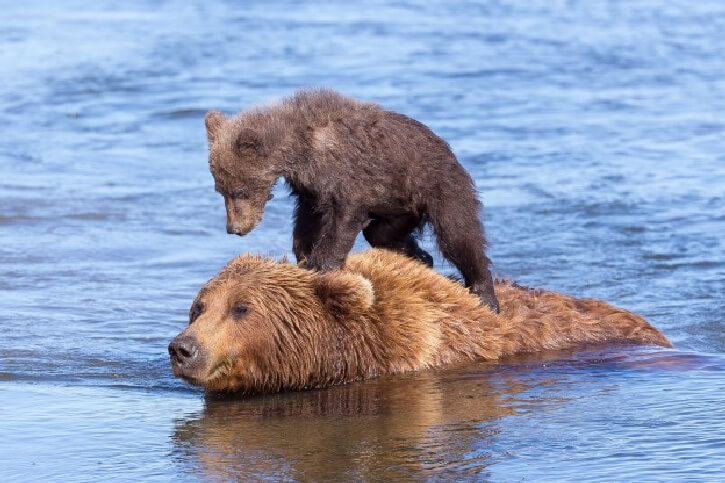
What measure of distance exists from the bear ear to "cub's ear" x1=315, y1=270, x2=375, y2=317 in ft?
2.94

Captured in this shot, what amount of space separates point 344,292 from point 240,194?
38.5 inches

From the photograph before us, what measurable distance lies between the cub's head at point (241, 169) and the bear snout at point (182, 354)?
1.12 metres

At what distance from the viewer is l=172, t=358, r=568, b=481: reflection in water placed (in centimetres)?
677

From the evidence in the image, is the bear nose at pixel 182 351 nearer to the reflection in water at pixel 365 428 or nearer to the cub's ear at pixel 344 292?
the reflection in water at pixel 365 428

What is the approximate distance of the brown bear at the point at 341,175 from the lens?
8523 mm

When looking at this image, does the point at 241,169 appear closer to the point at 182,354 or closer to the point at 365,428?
the point at 182,354

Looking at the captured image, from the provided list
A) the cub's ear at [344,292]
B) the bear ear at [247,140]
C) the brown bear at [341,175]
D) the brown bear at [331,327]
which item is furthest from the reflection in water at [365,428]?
the bear ear at [247,140]

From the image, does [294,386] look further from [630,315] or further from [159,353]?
[630,315]

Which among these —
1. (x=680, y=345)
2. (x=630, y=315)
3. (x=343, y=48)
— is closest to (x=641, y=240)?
(x=680, y=345)

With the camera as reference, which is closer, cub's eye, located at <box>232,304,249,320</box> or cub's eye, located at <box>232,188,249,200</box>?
cub's eye, located at <box>232,304,249,320</box>

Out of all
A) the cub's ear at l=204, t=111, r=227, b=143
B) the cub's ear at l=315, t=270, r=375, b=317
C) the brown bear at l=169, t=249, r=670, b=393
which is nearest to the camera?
the brown bear at l=169, t=249, r=670, b=393

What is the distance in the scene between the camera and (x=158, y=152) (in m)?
18.4

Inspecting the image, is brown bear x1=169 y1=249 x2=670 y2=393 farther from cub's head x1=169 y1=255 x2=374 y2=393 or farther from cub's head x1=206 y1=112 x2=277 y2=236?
cub's head x1=206 y1=112 x2=277 y2=236

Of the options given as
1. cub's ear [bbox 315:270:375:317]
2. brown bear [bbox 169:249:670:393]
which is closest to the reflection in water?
brown bear [bbox 169:249:670:393]
